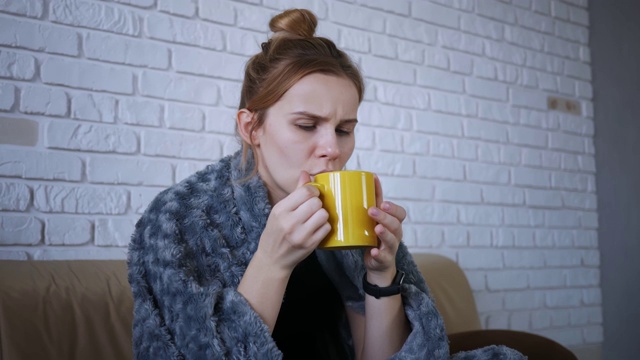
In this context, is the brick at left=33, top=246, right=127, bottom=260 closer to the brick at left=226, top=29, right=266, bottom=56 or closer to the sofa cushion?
the sofa cushion

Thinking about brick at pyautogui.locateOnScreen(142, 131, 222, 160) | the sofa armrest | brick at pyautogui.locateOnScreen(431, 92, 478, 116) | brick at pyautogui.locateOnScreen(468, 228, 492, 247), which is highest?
brick at pyautogui.locateOnScreen(431, 92, 478, 116)

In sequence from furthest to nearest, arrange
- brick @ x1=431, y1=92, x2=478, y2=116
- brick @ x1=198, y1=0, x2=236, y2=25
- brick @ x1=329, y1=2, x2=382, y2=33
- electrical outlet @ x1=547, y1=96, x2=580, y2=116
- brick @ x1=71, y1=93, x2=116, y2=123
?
electrical outlet @ x1=547, y1=96, x2=580, y2=116 → brick @ x1=431, y1=92, x2=478, y2=116 → brick @ x1=329, y1=2, x2=382, y2=33 → brick @ x1=198, y1=0, x2=236, y2=25 → brick @ x1=71, y1=93, x2=116, y2=123

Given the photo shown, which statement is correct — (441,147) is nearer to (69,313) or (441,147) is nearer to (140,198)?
(140,198)

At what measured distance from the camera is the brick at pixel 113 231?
4.66ft

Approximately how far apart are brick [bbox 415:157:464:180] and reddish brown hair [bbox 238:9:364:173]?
938 millimetres

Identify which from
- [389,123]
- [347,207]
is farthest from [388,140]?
[347,207]

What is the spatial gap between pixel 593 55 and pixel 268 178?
2166 millimetres

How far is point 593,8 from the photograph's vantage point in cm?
270

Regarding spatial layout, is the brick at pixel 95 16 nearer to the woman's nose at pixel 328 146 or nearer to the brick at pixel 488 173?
the woman's nose at pixel 328 146

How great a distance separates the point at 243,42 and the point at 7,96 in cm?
65

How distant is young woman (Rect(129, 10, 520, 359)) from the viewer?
84 centimetres

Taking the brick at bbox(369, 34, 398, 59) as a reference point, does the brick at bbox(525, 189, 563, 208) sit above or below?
below

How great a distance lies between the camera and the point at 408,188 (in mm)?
2020

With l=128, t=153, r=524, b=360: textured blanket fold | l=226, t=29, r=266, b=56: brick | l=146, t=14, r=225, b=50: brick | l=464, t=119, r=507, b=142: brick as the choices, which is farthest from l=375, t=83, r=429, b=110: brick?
l=128, t=153, r=524, b=360: textured blanket fold
